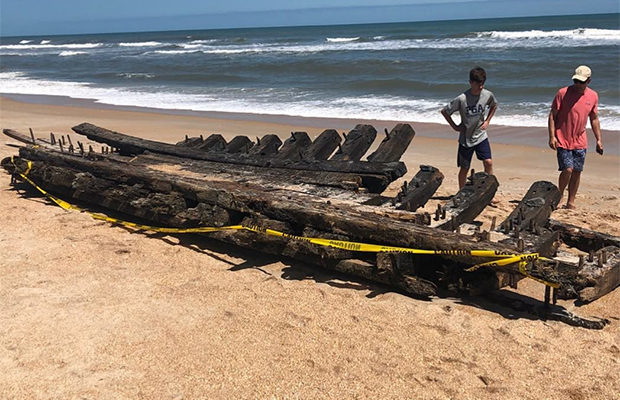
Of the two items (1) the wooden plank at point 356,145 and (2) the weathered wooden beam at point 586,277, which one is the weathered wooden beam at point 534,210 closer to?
(2) the weathered wooden beam at point 586,277

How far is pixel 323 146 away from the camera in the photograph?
7.35 meters

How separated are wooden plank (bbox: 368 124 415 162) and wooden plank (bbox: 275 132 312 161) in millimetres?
895

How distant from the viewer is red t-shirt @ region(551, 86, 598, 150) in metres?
6.55

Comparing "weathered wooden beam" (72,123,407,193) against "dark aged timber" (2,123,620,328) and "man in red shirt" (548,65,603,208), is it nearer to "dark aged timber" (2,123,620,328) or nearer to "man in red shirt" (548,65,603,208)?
"dark aged timber" (2,123,620,328)

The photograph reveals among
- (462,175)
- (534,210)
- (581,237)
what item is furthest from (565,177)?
(534,210)

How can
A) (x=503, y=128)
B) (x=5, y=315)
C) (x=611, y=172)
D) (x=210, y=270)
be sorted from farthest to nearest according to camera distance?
(x=503, y=128)
(x=611, y=172)
(x=210, y=270)
(x=5, y=315)

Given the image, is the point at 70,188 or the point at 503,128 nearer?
the point at 70,188

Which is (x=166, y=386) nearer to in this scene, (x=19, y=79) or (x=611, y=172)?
(x=611, y=172)

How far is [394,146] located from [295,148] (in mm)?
1182

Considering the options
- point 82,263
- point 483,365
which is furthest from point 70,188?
point 483,365

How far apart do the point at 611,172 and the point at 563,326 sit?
5.82 m

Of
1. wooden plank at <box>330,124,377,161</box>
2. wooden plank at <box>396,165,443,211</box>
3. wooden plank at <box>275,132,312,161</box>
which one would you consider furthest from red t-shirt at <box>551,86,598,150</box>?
wooden plank at <box>275,132,312,161</box>

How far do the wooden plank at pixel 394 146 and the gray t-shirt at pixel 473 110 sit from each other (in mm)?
615

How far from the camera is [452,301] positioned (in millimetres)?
4668
